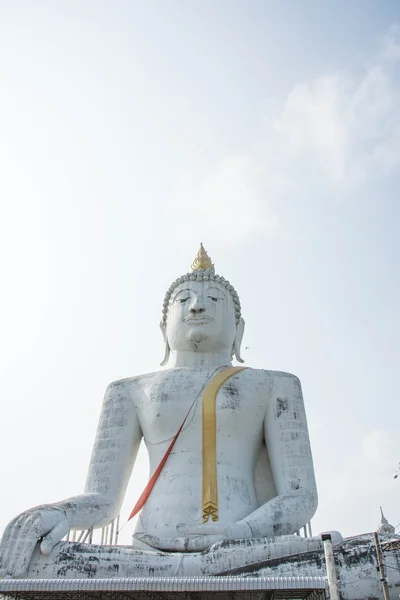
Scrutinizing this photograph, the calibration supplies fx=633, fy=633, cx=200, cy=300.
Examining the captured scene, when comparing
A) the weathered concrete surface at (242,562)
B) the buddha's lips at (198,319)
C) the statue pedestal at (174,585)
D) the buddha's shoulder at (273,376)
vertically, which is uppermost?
the buddha's lips at (198,319)

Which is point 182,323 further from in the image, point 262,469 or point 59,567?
point 59,567

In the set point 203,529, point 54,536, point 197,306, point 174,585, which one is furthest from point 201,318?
point 174,585

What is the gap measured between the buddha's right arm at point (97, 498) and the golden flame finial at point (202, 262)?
7.34ft

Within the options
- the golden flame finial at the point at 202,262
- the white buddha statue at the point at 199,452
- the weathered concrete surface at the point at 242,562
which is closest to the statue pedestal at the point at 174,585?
the weathered concrete surface at the point at 242,562

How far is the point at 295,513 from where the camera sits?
6.89 m

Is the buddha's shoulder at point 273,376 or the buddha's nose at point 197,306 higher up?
the buddha's nose at point 197,306

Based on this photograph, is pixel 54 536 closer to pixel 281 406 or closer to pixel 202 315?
pixel 281 406

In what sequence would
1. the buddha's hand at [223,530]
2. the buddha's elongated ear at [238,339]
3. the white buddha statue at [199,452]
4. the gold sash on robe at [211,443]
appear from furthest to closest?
the buddha's elongated ear at [238,339], the gold sash on robe at [211,443], the white buddha statue at [199,452], the buddha's hand at [223,530]

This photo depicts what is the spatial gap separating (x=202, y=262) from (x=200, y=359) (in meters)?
1.76

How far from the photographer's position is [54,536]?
6.16m

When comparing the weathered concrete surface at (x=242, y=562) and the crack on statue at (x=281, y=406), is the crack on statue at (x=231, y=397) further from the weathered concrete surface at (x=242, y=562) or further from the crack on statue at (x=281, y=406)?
the weathered concrete surface at (x=242, y=562)

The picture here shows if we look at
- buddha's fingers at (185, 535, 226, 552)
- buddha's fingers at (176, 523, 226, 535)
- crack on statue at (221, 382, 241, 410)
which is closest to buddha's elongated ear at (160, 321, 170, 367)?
crack on statue at (221, 382, 241, 410)

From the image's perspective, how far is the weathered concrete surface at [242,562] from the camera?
5.38 metres

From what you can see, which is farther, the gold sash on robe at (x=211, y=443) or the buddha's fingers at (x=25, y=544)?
the gold sash on robe at (x=211, y=443)
